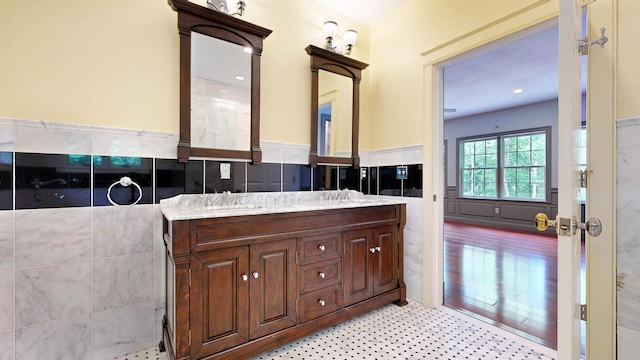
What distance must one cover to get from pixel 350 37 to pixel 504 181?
5562mm

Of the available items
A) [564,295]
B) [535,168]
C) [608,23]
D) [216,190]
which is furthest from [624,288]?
[535,168]

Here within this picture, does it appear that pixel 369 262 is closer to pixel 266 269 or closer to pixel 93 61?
pixel 266 269

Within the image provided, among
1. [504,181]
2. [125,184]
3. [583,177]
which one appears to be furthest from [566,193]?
[504,181]

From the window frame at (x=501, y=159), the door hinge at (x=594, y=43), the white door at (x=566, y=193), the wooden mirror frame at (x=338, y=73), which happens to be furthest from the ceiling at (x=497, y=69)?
the white door at (x=566, y=193)

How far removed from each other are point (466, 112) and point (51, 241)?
724cm

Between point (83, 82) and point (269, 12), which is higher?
point (269, 12)

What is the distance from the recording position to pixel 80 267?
1.58 metres

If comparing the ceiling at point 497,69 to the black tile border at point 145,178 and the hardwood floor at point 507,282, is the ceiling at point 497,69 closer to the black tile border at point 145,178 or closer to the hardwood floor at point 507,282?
the black tile border at point 145,178

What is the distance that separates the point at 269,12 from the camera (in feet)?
7.30

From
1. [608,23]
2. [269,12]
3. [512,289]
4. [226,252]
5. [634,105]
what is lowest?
[512,289]

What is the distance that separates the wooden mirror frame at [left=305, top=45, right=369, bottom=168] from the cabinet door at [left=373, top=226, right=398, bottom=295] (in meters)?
0.78

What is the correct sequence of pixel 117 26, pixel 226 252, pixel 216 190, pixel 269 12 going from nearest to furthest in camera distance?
pixel 226 252, pixel 117 26, pixel 216 190, pixel 269 12

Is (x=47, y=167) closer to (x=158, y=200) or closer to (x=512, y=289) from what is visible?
(x=158, y=200)

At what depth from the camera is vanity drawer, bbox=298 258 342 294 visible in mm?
1778
